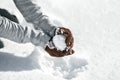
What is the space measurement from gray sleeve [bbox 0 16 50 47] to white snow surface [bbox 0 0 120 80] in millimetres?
119

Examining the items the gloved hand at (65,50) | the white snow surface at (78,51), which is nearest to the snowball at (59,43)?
the gloved hand at (65,50)

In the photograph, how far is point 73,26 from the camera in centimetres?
234

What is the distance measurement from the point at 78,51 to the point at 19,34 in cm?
41

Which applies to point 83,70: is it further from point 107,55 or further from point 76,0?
point 76,0

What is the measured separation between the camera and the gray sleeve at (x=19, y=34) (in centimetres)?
190

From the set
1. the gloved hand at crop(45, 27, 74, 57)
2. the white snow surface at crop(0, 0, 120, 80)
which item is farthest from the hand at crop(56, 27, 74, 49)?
the white snow surface at crop(0, 0, 120, 80)

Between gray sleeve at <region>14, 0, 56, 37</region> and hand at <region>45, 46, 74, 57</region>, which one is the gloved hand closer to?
hand at <region>45, 46, 74, 57</region>

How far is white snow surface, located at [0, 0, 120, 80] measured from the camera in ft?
6.31

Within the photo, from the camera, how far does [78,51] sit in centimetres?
213

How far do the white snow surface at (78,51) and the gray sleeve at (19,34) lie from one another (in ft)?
0.39

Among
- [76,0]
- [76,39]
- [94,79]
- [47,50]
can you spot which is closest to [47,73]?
[47,50]

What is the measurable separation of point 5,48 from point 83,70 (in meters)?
0.51

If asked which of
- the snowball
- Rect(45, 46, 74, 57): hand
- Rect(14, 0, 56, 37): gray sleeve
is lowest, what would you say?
Rect(45, 46, 74, 57): hand

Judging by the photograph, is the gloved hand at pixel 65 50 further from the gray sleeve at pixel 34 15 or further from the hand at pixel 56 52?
the gray sleeve at pixel 34 15
